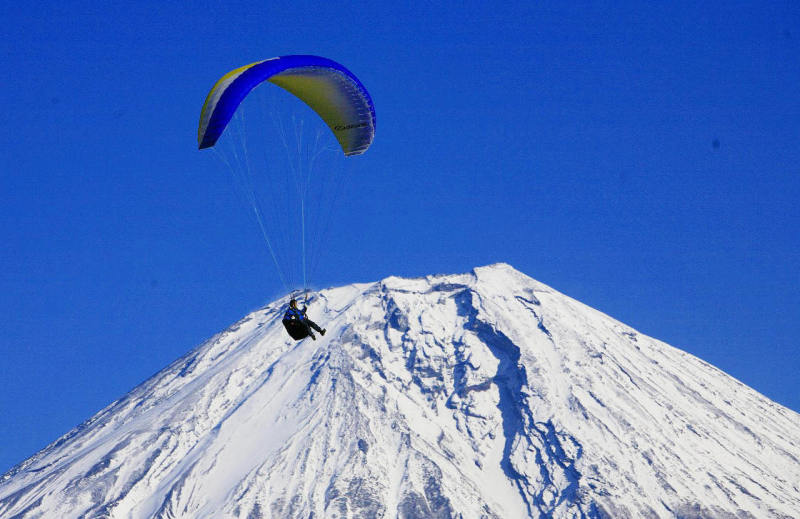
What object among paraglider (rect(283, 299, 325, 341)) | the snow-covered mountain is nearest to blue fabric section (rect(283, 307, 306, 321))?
paraglider (rect(283, 299, 325, 341))

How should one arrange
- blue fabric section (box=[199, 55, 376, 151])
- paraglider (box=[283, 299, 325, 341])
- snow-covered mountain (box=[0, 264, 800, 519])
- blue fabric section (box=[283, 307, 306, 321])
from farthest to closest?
1. snow-covered mountain (box=[0, 264, 800, 519])
2. blue fabric section (box=[283, 307, 306, 321])
3. paraglider (box=[283, 299, 325, 341])
4. blue fabric section (box=[199, 55, 376, 151])

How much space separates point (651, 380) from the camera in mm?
122938

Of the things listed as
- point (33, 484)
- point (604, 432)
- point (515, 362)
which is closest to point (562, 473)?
point (604, 432)

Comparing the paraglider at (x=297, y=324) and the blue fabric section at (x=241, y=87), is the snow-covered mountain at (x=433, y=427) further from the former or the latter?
the blue fabric section at (x=241, y=87)

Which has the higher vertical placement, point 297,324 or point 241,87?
point 241,87

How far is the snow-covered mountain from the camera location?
105562mm

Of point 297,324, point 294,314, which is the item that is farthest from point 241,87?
point 297,324

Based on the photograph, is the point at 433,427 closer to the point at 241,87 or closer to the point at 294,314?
the point at 294,314

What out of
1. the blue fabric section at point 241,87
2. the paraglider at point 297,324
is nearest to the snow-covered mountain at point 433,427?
the paraglider at point 297,324

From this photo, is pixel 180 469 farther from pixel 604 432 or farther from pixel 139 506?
pixel 604 432

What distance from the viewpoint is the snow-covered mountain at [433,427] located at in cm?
10556

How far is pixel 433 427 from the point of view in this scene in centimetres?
11406

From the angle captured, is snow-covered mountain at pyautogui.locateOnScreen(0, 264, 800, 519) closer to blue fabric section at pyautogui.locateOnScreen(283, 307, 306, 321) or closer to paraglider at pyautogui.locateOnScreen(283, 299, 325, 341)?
blue fabric section at pyautogui.locateOnScreen(283, 307, 306, 321)

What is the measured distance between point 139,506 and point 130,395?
27376 mm
